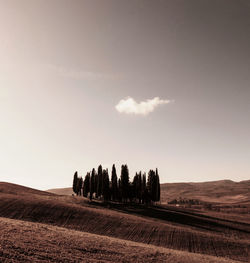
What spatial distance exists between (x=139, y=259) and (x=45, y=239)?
8743 millimetres

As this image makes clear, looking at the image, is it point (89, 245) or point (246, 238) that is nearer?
point (89, 245)

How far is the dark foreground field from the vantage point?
17000 mm

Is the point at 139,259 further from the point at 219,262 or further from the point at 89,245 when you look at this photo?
the point at 219,262

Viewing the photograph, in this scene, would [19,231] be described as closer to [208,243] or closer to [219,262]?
[219,262]

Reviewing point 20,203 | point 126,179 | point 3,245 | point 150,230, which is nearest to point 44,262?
point 3,245

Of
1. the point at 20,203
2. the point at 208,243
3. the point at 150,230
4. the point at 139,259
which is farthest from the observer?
the point at 20,203

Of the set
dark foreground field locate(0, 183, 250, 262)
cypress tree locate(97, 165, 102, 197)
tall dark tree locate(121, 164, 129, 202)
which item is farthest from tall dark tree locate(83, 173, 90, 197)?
dark foreground field locate(0, 183, 250, 262)

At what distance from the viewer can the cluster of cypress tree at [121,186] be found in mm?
71887

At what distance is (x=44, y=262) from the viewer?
13617 millimetres

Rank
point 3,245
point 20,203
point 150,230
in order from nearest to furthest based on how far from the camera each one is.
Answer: point 3,245 < point 150,230 < point 20,203

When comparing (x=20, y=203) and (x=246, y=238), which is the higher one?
(x=20, y=203)

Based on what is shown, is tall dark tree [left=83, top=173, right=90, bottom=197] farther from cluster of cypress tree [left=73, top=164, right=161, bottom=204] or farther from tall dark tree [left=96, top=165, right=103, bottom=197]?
tall dark tree [left=96, top=165, right=103, bottom=197]

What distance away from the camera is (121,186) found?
7331 cm

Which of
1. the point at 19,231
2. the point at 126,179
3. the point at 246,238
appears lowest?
the point at 246,238
